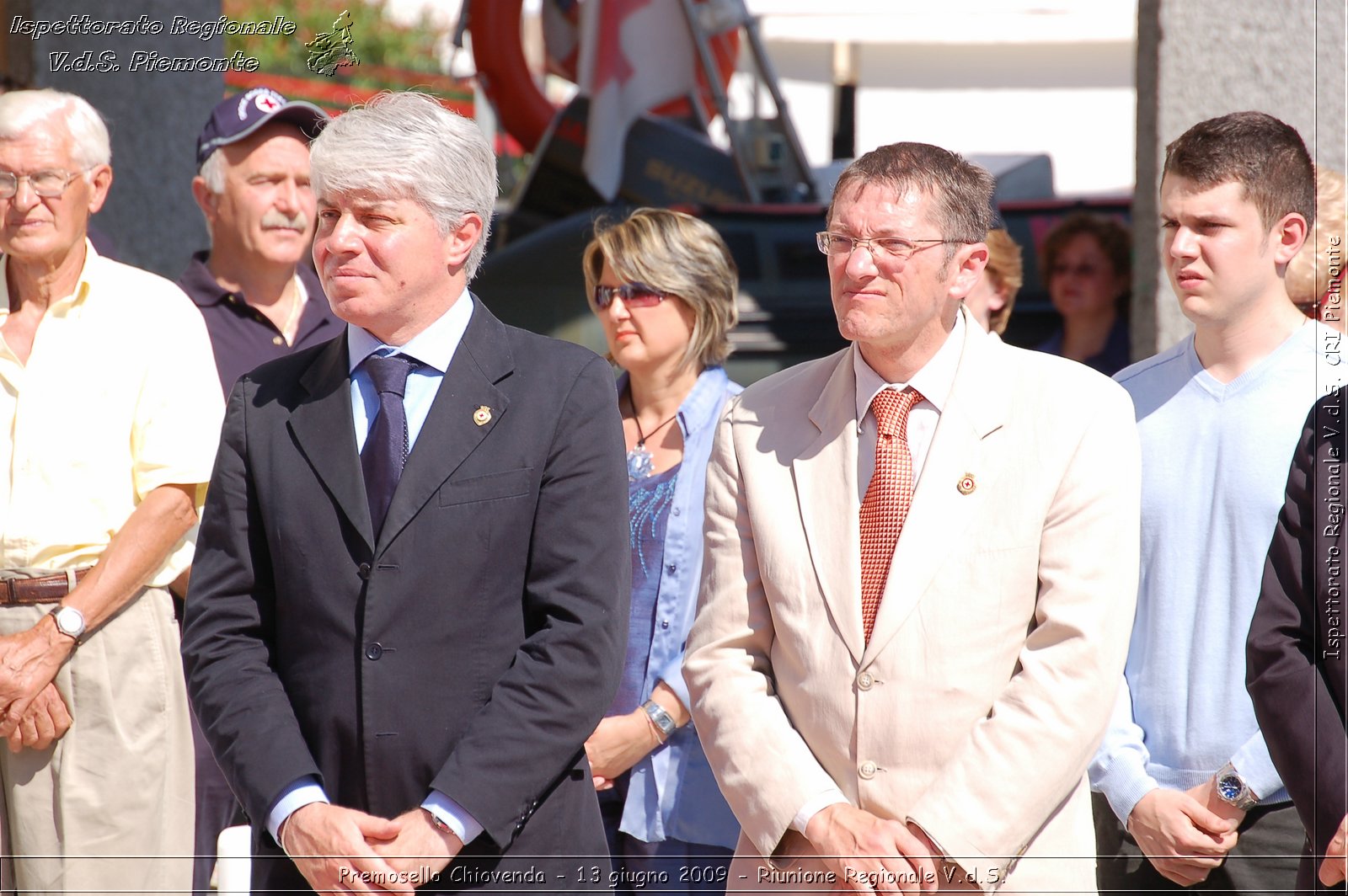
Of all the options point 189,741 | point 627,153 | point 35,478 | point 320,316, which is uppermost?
point 627,153

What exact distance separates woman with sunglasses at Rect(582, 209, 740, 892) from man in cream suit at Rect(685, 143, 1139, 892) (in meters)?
0.68

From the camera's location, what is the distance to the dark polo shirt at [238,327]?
13.1ft

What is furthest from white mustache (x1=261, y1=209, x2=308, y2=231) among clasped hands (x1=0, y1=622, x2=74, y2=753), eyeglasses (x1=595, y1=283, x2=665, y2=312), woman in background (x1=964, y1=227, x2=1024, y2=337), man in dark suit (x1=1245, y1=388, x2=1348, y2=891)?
man in dark suit (x1=1245, y1=388, x2=1348, y2=891)

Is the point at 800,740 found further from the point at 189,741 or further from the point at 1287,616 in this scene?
the point at 189,741

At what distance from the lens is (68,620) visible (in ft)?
10.5

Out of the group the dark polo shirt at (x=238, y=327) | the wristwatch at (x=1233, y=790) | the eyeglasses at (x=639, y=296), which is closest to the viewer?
the wristwatch at (x=1233, y=790)

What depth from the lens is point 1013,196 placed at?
8.49 meters

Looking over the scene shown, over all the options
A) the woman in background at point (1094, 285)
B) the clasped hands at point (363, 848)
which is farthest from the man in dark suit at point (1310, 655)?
the woman in background at point (1094, 285)

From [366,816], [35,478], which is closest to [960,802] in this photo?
[366,816]

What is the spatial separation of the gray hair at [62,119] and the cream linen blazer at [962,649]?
1919 mm

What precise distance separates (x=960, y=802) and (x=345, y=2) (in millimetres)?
14904

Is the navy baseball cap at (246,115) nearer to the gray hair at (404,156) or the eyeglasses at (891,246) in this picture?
the gray hair at (404,156)

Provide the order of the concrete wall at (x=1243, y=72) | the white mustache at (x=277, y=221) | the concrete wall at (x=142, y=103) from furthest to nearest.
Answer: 1. the concrete wall at (x=142, y=103)
2. the concrete wall at (x=1243, y=72)
3. the white mustache at (x=277, y=221)

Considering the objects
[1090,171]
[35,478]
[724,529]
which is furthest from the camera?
[1090,171]
